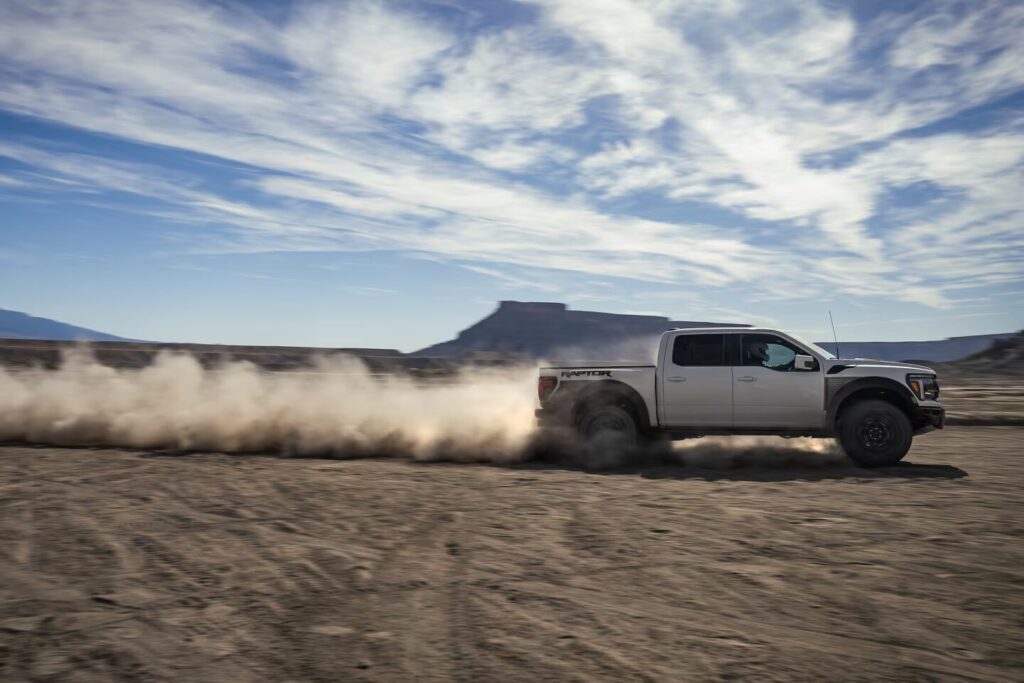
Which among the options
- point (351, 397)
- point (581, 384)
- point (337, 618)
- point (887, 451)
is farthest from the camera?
point (351, 397)

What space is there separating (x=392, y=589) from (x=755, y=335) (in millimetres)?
7479

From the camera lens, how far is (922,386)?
10508 mm

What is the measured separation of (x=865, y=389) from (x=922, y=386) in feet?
2.58

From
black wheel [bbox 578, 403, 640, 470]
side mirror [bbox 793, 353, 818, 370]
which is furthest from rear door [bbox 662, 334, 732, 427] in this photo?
side mirror [bbox 793, 353, 818, 370]

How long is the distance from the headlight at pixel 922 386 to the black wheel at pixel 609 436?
13.2 ft

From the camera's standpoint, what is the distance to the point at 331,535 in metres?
6.85

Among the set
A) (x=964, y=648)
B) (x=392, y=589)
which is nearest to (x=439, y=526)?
(x=392, y=589)

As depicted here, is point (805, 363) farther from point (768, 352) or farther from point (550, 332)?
point (550, 332)

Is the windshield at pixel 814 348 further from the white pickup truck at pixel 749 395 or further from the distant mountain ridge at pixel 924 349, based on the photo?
the distant mountain ridge at pixel 924 349

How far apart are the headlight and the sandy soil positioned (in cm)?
141

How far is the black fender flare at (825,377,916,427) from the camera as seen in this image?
1045 centimetres

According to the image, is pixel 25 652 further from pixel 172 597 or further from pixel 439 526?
pixel 439 526

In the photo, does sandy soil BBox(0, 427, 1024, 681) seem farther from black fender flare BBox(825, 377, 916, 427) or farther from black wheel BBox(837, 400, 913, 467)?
black fender flare BBox(825, 377, 916, 427)

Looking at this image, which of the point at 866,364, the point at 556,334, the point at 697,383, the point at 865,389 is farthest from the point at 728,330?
the point at 556,334
